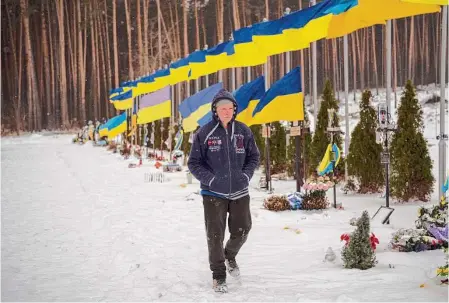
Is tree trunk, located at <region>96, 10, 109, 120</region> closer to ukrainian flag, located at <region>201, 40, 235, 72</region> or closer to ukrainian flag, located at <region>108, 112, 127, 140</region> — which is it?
ukrainian flag, located at <region>108, 112, 127, 140</region>

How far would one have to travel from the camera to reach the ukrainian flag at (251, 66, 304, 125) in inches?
386

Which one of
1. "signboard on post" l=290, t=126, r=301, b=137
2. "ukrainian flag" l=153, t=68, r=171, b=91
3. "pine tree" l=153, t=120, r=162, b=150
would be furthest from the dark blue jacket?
"pine tree" l=153, t=120, r=162, b=150

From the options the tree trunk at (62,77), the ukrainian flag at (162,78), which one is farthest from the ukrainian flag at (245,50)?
the tree trunk at (62,77)

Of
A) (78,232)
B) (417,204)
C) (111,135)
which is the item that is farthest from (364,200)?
(111,135)

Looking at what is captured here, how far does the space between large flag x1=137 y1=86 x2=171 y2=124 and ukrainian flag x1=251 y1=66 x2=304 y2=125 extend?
9.49 m

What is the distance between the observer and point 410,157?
911cm

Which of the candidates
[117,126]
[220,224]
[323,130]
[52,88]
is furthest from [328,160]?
[52,88]

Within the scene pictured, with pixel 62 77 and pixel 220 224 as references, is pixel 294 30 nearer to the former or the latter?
pixel 220 224

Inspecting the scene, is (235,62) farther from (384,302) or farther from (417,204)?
(384,302)

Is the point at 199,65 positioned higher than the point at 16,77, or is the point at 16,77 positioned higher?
the point at 16,77

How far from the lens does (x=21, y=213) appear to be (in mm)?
9453

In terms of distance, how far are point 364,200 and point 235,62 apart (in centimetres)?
618

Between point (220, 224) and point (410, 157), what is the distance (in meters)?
5.34

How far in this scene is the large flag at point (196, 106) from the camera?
562 inches
